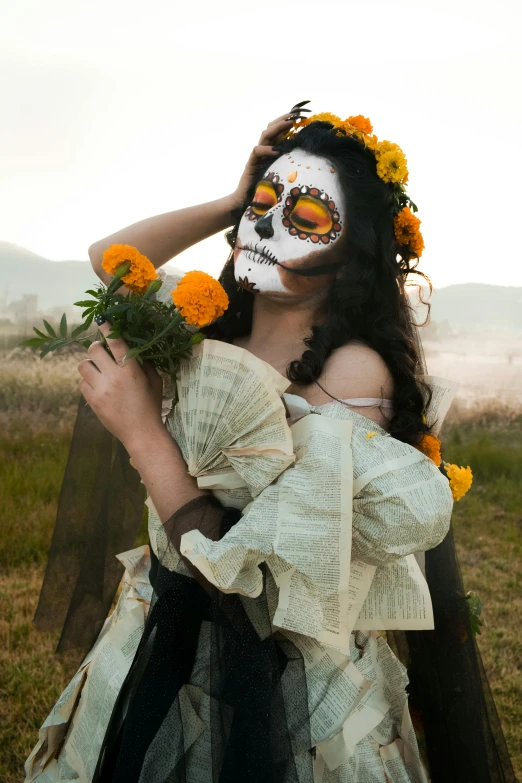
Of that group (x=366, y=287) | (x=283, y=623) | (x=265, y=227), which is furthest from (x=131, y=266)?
(x=283, y=623)

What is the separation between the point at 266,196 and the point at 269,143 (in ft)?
0.88

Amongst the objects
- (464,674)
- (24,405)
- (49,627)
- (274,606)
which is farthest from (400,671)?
(24,405)

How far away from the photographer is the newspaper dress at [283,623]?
4.41 feet

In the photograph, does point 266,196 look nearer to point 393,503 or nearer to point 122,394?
point 122,394

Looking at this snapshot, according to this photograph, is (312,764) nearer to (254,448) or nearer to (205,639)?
(205,639)

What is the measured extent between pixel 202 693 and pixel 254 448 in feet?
1.76

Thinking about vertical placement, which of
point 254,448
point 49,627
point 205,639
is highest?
point 254,448

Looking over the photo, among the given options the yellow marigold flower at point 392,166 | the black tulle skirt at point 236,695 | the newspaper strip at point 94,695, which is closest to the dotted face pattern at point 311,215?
the yellow marigold flower at point 392,166

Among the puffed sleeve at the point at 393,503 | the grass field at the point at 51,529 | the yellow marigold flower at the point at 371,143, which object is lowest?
the grass field at the point at 51,529

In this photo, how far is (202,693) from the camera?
4.83 feet

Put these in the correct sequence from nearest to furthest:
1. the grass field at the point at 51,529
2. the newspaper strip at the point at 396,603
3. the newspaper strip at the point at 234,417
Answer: the newspaper strip at the point at 234,417 → the newspaper strip at the point at 396,603 → the grass field at the point at 51,529

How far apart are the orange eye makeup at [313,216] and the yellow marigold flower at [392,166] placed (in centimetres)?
18

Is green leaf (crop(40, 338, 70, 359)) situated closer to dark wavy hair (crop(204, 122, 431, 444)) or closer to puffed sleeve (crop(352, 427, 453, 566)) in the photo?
dark wavy hair (crop(204, 122, 431, 444))

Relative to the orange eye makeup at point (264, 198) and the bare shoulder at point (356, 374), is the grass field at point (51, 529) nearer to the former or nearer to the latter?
the bare shoulder at point (356, 374)
